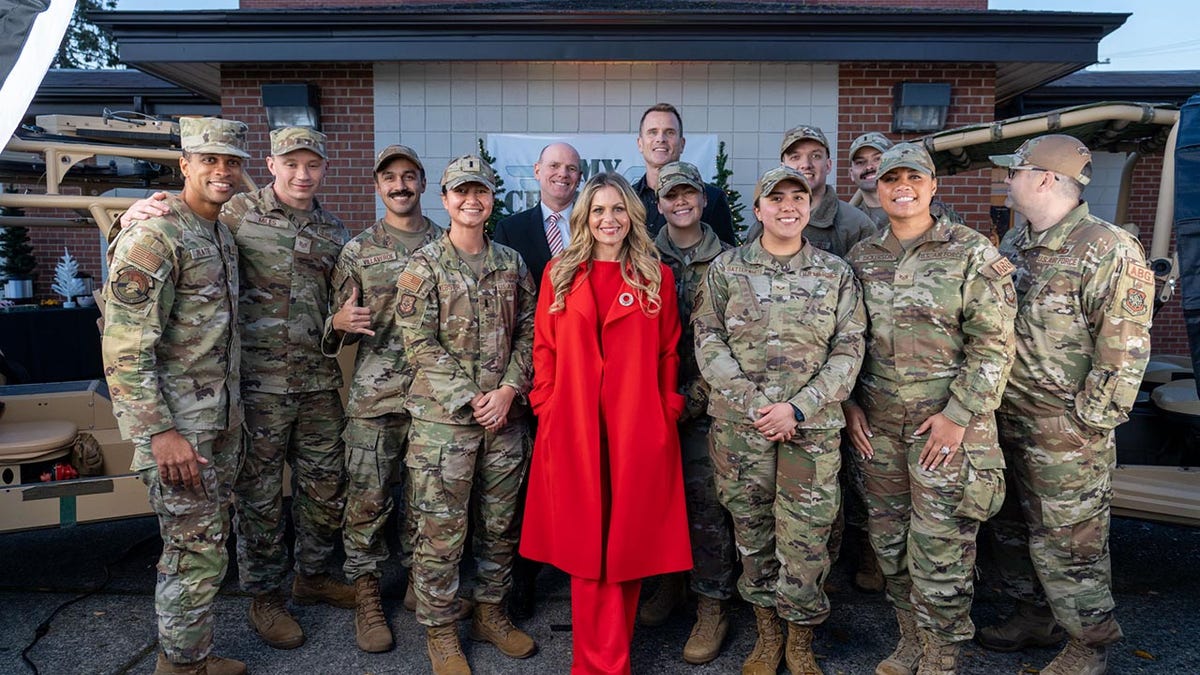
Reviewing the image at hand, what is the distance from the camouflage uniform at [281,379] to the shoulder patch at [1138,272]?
331cm

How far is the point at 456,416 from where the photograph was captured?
129 inches

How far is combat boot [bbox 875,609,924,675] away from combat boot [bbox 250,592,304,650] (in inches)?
98.3

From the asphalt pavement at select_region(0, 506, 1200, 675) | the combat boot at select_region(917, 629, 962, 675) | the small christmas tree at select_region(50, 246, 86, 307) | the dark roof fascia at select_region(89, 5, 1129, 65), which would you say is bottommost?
the asphalt pavement at select_region(0, 506, 1200, 675)

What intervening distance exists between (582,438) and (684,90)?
5075mm

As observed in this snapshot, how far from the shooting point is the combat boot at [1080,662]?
124 inches

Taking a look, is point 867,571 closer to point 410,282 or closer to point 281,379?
point 410,282

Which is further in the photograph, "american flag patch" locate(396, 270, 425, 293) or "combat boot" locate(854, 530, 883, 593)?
"combat boot" locate(854, 530, 883, 593)

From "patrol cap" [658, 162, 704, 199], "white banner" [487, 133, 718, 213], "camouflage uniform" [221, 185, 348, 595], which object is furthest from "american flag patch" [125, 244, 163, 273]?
"white banner" [487, 133, 718, 213]

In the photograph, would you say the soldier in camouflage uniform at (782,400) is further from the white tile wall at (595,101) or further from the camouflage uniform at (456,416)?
the white tile wall at (595,101)

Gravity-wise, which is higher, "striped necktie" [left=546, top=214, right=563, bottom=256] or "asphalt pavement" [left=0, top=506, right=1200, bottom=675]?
"striped necktie" [left=546, top=214, right=563, bottom=256]

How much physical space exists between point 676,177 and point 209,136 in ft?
6.15

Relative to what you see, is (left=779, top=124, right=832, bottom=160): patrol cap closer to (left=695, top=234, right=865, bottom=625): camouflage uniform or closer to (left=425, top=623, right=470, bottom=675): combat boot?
(left=695, top=234, right=865, bottom=625): camouflage uniform

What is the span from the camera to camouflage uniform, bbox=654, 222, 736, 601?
11.4 feet

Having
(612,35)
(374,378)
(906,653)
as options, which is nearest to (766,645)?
(906,653)
